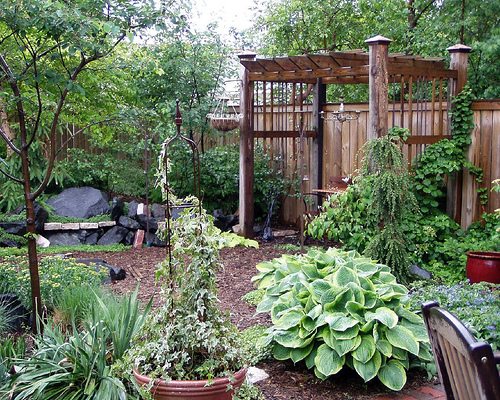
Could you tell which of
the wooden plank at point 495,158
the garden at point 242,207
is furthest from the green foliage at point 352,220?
the wooden plank at point 495,158

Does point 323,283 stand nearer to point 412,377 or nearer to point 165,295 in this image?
point 412,377

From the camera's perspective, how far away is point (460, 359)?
1.55 m

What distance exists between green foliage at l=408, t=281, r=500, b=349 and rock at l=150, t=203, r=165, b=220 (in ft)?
15.9

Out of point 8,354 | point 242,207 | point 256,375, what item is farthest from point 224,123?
point 8,354

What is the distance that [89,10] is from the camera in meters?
4.13

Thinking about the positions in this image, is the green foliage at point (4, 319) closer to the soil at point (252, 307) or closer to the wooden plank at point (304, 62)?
the soil at point (252, 307)

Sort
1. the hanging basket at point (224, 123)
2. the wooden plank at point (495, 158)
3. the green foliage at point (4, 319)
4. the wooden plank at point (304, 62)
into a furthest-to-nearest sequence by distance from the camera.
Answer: the hanging basket at point (224, 123), the wooden plank at point (304, 62), the wooden plank at point (495, 158), the green foliage at point (4, 319)

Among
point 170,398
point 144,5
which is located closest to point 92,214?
point 144,5

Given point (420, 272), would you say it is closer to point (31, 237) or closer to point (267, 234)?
point (267, 234)

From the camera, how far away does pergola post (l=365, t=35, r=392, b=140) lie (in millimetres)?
6289

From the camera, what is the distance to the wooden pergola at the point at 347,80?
6.39 meters

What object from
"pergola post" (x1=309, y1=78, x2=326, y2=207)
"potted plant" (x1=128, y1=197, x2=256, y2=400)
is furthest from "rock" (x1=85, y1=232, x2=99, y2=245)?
"potted plant" (x1=128, y1=197, x2=256, y2=400)

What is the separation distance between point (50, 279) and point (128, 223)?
407 centimetres

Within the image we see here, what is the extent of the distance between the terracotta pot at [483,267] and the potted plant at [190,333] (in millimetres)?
3597
